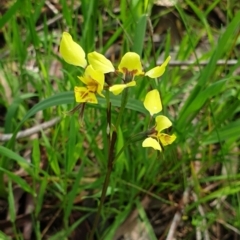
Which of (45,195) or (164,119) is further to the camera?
(45,195)

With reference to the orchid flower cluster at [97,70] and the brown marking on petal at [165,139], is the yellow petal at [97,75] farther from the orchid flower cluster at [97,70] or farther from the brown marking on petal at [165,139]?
A: the brown marking on petal at [165,139]

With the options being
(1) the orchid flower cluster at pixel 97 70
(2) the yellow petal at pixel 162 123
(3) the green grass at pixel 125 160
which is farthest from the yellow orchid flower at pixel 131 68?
(3) the green grass at pixel 125 160

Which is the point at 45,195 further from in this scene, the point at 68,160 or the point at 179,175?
the point at 179,175

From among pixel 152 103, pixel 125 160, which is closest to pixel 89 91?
pixel 152 103

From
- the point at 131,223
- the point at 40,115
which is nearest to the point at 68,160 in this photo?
the point at 131,223

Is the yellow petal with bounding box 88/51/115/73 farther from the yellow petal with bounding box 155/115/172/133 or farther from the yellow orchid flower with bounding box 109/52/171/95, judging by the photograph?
the yellow petal with bounding box 155/115/172/133

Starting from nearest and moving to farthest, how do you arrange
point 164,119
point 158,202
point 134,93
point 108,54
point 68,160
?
point 164,119 → point 68,160 → point 134,93 → point 158,202 → point 108,54
